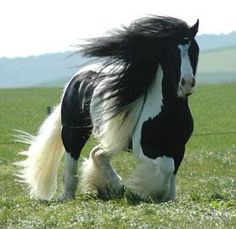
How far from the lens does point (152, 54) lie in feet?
37.7

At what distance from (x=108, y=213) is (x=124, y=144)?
249 centimetres

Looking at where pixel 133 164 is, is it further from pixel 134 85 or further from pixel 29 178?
pixel 134 85

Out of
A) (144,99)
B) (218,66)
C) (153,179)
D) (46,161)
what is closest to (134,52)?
(144,99)

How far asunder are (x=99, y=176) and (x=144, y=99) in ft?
5.42

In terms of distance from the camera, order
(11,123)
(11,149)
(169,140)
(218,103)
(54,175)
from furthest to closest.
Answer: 1. (218,103)
2. (11,123)
3. (11,149)
4. (54,175)
5. (169,140)

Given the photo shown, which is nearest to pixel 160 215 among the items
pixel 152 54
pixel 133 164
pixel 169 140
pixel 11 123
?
pixel 169 140

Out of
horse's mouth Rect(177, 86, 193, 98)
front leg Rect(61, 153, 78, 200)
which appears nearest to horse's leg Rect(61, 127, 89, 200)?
front leg Rect(61, 153, 78, 200)

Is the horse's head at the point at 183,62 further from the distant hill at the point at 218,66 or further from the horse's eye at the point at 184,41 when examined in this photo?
the distant hill at the point at 218,66

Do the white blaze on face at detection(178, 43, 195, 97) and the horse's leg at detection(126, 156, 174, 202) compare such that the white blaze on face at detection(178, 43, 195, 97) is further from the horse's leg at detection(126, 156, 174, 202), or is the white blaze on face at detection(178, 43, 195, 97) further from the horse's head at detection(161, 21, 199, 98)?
the horse's leg at detection(126, 156, 174, 202)

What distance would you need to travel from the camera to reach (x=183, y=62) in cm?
1080

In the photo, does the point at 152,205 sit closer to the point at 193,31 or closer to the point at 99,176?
the point at 193,31

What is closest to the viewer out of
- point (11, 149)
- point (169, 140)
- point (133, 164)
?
point (169, 140)

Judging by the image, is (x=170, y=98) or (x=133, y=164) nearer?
(x=170, y=98)

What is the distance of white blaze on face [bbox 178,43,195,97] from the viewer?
10.6 metres
